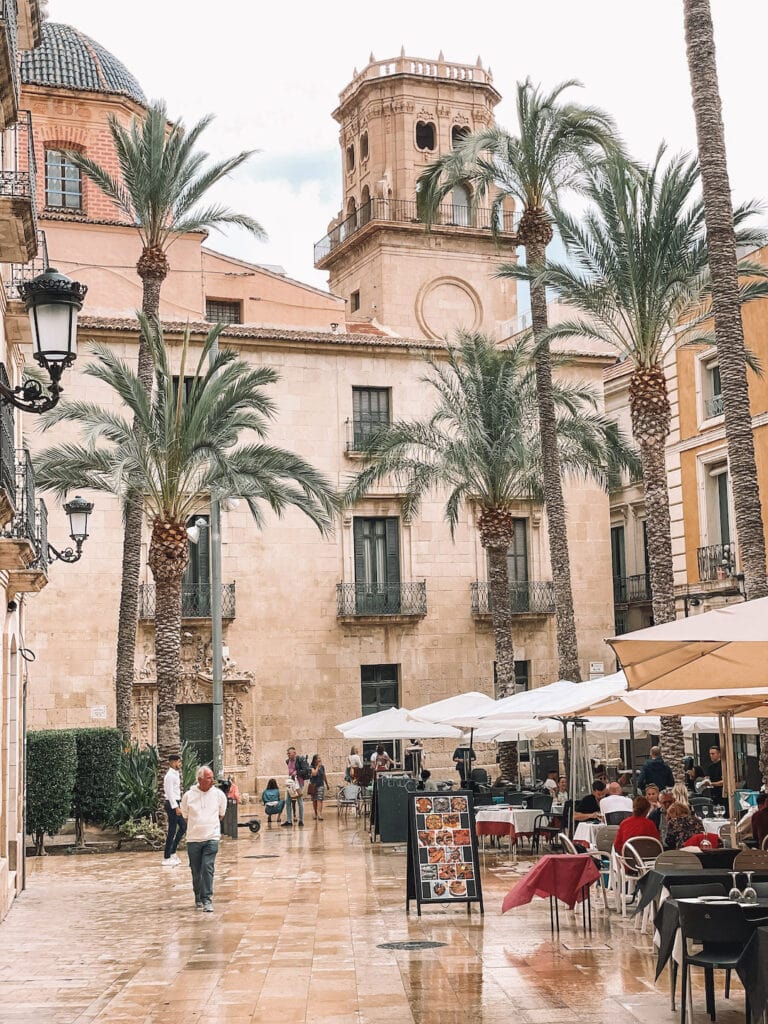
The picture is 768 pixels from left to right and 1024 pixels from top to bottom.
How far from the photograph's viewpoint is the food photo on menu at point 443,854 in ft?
45.1

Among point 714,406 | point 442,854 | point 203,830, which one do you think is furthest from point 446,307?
point 442,854

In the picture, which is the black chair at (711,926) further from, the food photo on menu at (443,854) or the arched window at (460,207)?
the arched window at (460,207)

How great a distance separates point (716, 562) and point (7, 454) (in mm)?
20118

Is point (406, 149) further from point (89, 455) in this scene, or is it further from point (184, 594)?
point (89, 455)

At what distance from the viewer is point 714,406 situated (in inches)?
A: 1225

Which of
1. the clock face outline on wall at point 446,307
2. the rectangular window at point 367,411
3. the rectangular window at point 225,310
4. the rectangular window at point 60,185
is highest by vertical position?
the rectangular window at point 60,185

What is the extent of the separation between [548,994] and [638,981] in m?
0.89

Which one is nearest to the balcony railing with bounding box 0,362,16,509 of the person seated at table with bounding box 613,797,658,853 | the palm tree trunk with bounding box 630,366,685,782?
the person seated at table with bounding box 613,797,658,853

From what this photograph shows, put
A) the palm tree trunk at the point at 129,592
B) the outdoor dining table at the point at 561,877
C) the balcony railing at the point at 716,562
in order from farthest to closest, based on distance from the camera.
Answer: the balcony railing at the point at 716,562 < the palm tree trunk at the point at 129,592 < the outdoor dining table at the point at 561,877

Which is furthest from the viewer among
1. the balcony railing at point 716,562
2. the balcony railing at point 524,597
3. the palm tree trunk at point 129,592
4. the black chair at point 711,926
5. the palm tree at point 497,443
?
the balcony railing at point 524,597

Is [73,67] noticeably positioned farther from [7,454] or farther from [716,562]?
[7,454]

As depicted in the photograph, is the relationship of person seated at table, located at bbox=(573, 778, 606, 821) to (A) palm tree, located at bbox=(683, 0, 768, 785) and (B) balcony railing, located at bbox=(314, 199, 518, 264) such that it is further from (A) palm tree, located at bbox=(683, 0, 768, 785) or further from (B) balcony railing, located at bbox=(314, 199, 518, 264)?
(B) balcony railing, located at bbox=(314, 199, 518, 264)

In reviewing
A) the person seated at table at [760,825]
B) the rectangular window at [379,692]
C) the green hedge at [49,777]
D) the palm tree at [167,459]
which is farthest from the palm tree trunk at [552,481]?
the person seated at table at [760,825]

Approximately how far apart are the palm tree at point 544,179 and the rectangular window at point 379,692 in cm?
1012
